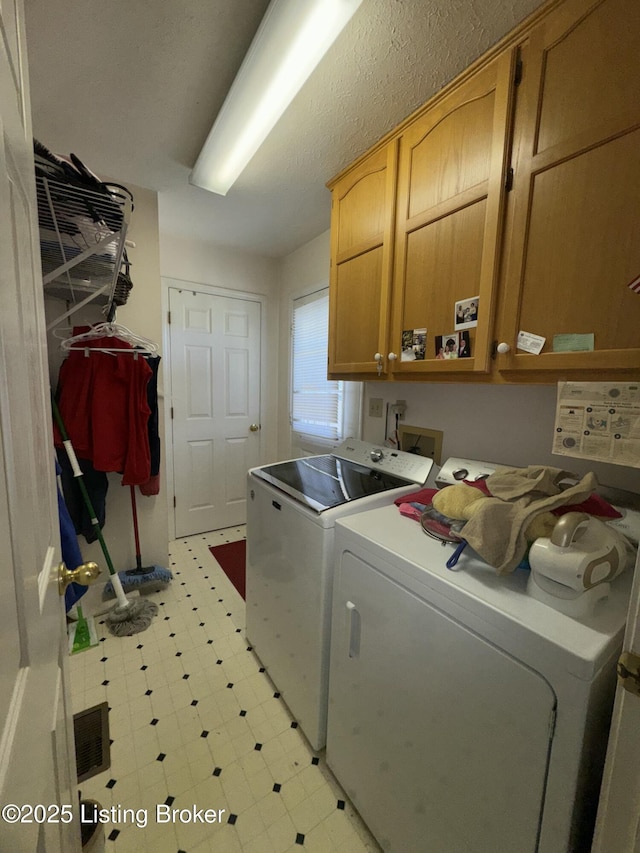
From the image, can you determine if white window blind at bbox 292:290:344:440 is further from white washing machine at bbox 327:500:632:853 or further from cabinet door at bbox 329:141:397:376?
white washing machine at bbox 327:500:632:853

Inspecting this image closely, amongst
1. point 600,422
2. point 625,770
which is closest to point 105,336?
point 600,422

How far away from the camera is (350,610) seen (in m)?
1.06

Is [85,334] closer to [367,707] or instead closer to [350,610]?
[350,610]

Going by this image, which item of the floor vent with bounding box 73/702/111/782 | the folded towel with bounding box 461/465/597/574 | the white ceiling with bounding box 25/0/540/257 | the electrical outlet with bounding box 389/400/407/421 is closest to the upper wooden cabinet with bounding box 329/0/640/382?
the white ceiling with bounding box 25/0/540/257

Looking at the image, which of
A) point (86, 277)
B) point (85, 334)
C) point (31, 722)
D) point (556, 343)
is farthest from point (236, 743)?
point (86, 277)

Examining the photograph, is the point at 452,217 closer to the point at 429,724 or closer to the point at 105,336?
the point at 429,724

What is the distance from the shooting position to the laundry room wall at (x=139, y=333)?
1.96 metres

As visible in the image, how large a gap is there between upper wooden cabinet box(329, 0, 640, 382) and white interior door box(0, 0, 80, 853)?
1.15m

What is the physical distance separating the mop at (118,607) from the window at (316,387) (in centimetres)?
155

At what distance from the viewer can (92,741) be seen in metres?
1.32

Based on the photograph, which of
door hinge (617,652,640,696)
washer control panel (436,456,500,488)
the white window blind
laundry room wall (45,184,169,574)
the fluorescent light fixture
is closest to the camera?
door hinge (617,652,640,696)

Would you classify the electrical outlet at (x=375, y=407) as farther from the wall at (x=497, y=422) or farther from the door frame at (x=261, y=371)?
the door frame at (x=261, y=371)

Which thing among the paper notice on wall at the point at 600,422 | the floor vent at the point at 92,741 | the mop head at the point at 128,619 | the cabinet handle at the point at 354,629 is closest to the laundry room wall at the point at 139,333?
the mop head at the point at 128,619

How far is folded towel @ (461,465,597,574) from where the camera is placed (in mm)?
775
